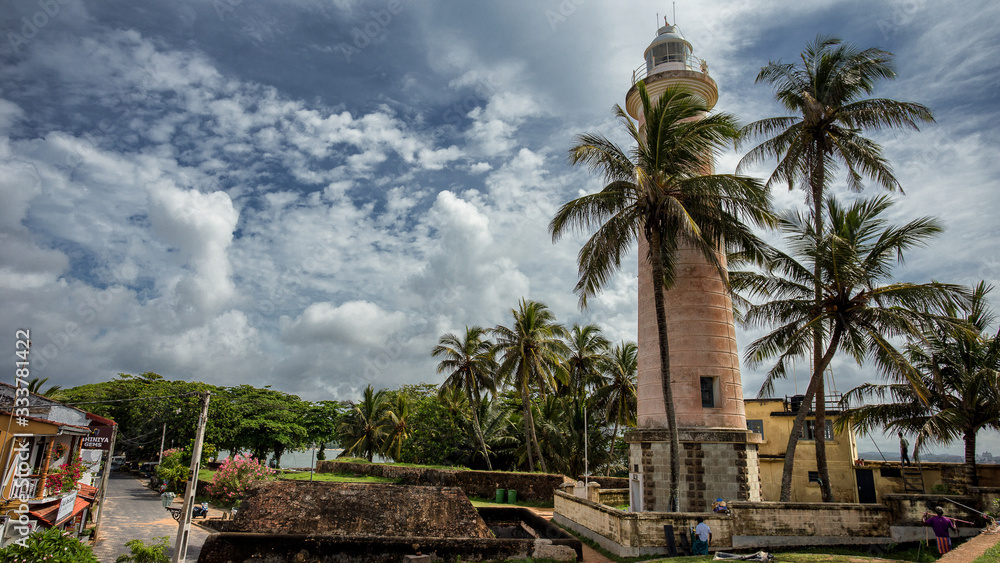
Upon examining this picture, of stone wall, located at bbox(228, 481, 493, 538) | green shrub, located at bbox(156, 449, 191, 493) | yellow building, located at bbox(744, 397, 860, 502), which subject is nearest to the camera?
stone wall, located at bbox(228, 481, 493, 538)

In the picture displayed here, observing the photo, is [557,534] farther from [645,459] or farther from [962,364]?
[962,364]

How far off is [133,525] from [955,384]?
30.6 metres

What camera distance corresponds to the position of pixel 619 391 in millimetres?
36812

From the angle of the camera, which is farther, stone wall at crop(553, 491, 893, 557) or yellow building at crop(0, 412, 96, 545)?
stone wall at crop(553, 491, 893, 557)

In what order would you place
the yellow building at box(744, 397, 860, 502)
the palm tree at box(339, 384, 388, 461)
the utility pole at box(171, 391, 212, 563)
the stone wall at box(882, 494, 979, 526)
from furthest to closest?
the palm tree at box(339, 384, 388, 461) < the yellow building at box(744, 397, 860, 502) < the stone wall at box(882, 494, 979, 526) < the utility pole at box(171, 391, 212, 563)

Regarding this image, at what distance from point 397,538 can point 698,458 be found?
30.6ft

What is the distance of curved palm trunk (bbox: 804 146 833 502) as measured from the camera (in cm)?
1741

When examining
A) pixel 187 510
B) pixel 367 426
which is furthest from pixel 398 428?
pixel 187 510

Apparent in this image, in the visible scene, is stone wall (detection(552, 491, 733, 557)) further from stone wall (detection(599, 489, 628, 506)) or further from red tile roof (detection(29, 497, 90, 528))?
red tile roof (detection(29, 497, 90, 528))

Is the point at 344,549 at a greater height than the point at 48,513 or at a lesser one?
lesser

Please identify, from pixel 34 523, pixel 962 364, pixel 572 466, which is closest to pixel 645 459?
pixel 962 364

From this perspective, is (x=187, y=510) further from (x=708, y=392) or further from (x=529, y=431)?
(x=529, y=431)

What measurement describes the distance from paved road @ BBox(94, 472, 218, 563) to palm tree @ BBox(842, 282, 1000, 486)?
72.6 feet

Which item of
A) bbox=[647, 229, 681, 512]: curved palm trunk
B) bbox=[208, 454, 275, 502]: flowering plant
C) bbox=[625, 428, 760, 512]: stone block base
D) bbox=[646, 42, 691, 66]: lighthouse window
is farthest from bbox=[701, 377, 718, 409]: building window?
bbox=[208, 454, 275, 502]: flowering plant
